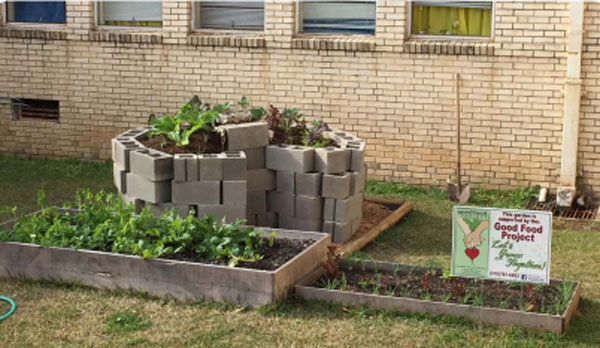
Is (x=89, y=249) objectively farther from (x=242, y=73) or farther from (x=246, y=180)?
(x=242, y=73)

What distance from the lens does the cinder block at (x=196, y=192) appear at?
30.1 ft

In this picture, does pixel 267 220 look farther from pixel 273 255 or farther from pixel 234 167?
pixel 273 255

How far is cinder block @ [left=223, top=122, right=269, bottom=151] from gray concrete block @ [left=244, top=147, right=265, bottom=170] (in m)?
0.05

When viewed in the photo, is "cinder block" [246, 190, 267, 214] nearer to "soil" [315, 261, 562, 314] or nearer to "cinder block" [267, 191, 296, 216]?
"cinder block" [267, 191, 296, 216]

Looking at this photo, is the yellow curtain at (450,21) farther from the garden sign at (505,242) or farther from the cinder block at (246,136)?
the garden sign at (505,242)

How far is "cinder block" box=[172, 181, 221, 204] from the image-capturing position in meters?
9.18

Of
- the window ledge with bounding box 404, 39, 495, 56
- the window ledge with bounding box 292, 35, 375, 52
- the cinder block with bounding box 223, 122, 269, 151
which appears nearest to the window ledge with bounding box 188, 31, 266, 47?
the window ledge with bounding box 292, 35, 375, 52

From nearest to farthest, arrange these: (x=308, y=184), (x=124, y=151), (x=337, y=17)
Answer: (x=124, y=151) → (x=308, y=184) → (x=337, y=17)

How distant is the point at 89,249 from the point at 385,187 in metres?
4.91

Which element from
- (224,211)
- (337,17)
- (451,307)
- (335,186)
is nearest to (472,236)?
(451,307)

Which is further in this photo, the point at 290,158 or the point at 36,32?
the point at 36,32

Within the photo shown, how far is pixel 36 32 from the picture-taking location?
13500 mm

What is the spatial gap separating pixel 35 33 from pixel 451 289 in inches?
318

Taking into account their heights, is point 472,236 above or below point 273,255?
above
